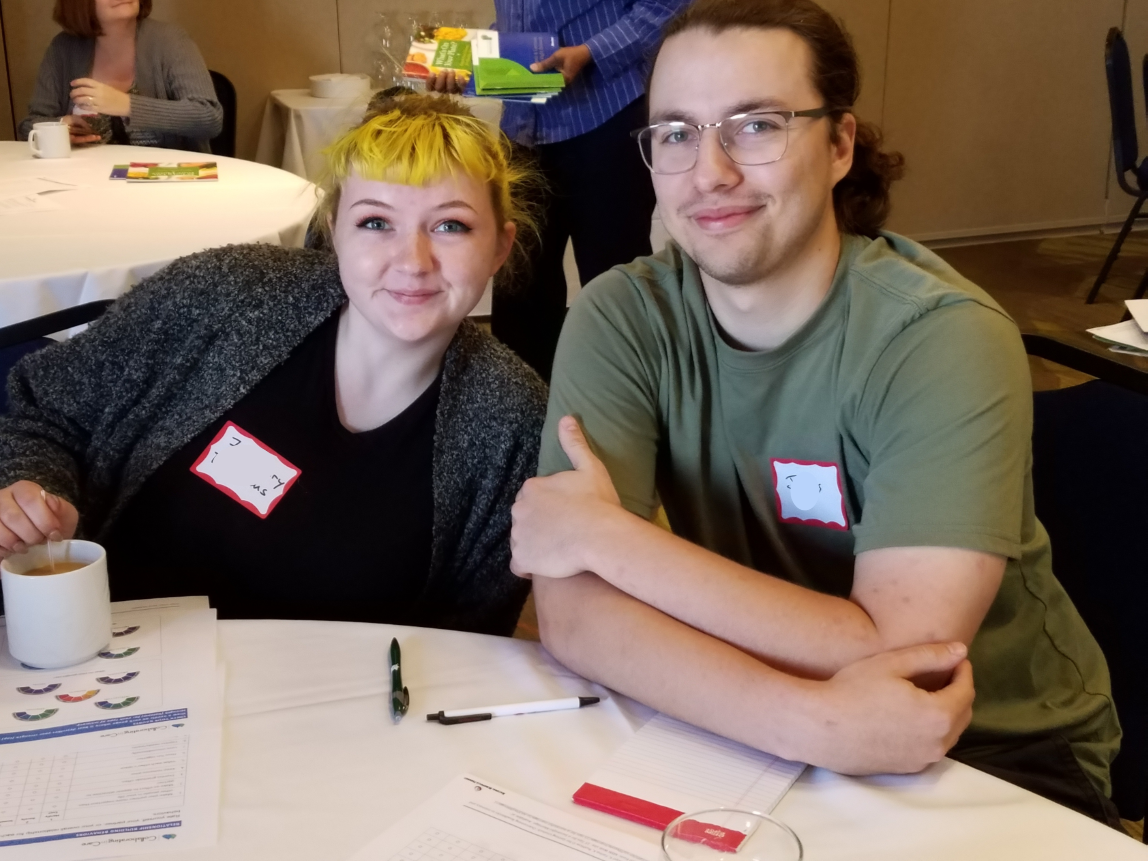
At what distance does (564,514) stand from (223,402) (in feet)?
2.03

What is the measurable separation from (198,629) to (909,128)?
20.6 feet

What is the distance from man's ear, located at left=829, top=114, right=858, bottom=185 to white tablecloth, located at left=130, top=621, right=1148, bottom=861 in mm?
724

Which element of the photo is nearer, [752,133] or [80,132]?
[752,133]

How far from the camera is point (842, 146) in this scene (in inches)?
53.7

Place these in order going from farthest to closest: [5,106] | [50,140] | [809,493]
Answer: [5,106] < [50,140] < [809,493]

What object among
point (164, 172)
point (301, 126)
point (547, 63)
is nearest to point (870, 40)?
point (301, 126)

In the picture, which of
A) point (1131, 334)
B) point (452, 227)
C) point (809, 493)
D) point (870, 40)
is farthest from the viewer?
point (870, 40)

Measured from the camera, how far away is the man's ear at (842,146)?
1.35 m

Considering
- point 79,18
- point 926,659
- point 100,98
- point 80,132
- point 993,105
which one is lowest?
point 926,659

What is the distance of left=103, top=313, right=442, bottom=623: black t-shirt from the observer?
1.47m

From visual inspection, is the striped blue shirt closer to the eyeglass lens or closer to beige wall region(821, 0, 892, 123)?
the eyeglass lens

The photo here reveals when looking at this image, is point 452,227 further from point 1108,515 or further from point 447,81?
point 447,81

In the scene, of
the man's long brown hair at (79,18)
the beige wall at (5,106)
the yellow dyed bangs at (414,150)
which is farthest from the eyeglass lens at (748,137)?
the beige wall at (5,106)

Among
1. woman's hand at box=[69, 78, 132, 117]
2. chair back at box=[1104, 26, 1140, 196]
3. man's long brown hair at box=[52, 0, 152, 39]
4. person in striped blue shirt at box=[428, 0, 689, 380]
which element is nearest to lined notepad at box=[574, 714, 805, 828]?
person in striped blue shirt at box=[428, 0, 689, 380]
